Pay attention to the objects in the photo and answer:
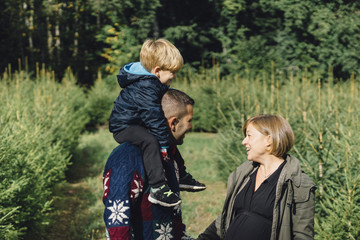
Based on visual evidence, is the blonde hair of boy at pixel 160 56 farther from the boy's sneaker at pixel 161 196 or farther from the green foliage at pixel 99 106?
the green foliage at pixel 99 106

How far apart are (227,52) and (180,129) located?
65.3ft

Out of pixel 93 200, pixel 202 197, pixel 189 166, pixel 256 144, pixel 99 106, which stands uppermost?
pixel 256 144

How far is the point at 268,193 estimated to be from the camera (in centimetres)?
249

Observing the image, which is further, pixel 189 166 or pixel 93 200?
pixel 189 166

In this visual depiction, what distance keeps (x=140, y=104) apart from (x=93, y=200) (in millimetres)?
5109

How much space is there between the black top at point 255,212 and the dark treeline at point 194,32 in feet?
51.3

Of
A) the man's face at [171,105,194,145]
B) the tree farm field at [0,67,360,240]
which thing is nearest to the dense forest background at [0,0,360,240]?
the tree farm field at [0,67,360,240]

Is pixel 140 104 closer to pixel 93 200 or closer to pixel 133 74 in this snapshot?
pixel 133 74

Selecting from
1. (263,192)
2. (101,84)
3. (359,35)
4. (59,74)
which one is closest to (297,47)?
(359,35)

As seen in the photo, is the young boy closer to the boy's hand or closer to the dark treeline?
the boy's hand

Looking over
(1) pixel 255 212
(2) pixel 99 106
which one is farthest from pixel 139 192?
(2) pixel 99 106

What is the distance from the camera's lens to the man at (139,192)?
1.92m

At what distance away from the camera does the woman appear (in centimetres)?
238

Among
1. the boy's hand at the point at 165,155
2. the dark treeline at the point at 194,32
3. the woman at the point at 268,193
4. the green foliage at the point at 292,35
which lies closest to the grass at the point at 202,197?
the woman at the point at 268,193
